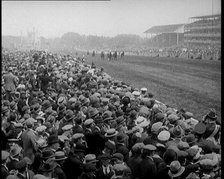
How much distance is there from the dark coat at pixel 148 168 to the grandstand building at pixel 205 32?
5225 centimetres

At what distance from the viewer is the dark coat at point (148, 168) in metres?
5.02

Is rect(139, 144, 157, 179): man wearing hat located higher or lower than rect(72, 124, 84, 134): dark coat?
lower

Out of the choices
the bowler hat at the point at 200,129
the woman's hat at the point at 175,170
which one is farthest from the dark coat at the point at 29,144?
the bowler hat at the point at 200,129

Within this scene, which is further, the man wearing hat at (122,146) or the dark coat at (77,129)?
the dark coat at (77,129)

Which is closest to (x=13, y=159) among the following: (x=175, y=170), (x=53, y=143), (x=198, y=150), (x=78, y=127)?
(x=53, y=143)

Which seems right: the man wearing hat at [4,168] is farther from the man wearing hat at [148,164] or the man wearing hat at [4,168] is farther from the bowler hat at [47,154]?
the man wearing hat at [148,164]

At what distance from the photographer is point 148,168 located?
504 centimetres

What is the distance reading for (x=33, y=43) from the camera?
101 metres

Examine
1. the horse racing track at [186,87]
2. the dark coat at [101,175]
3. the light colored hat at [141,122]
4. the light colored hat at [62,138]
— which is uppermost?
the light colored hat at [141,122]

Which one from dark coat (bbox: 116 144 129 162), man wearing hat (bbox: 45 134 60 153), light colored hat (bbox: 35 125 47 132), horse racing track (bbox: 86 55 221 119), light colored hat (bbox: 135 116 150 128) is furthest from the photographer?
horse racing track (bbox: 86 55 221 119)

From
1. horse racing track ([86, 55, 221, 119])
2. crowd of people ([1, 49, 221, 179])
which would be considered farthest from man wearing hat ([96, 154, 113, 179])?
horse racing track ([86, 55, 221, 119])

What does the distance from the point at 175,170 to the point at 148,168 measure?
45cm

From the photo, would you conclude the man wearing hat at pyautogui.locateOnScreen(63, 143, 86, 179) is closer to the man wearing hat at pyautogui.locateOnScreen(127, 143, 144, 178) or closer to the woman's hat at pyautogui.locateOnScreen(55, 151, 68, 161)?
the woman's hat at pyautogui.locateOnScreen(55, 151, 68, 161)

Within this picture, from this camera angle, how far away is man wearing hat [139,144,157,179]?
16.5 ft
